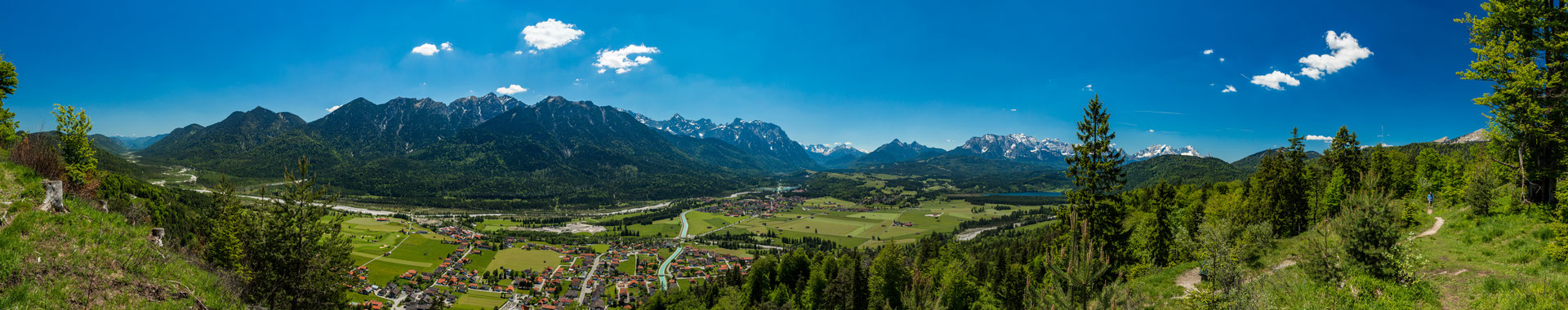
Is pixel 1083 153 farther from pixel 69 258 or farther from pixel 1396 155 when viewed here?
pixel 1396 155

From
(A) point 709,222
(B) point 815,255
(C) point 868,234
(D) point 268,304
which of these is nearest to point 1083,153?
(D) point 268,304

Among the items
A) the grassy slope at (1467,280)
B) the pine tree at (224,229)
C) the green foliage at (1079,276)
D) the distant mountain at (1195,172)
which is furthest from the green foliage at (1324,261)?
the distant mountain at (1195,172)

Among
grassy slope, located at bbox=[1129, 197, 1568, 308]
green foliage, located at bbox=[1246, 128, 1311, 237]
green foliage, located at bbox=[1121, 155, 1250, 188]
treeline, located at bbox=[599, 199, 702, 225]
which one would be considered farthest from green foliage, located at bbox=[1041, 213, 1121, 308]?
green foliage, located at bbox=[1121, 155, 1250, 188]

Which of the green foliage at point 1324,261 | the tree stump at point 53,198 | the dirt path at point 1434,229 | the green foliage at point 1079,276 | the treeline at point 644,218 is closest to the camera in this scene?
the green foliage at point 1079,276

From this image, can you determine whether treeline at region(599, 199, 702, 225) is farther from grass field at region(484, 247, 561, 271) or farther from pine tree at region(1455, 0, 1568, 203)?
pine tree at region(1455, 0, 1568, 203)

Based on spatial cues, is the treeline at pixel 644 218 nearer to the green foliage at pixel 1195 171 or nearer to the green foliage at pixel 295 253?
the green foliage at pixel 1195 171

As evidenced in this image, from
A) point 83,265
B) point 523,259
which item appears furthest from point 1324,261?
point 523,259
